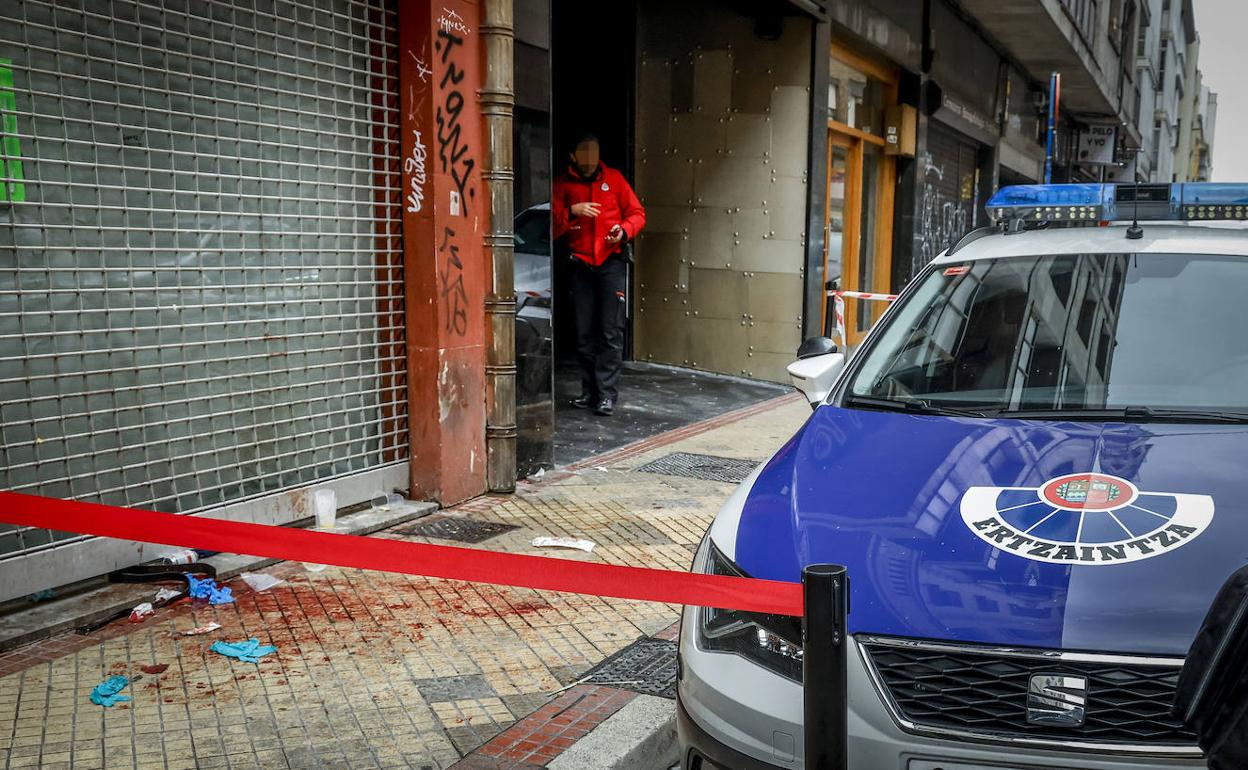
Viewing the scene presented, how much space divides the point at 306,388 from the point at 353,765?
9.85ft

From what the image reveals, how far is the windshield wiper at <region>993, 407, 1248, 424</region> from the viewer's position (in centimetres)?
327

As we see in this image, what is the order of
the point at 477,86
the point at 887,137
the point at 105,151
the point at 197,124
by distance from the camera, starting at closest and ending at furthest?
the point at 105,151 → the point at 197,124 → the point at 477,86 → the point at 887,137

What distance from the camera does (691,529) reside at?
630 cm

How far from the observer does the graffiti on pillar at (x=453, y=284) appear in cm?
650

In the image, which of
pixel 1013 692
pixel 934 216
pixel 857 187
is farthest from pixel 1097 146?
pixel 1013 692

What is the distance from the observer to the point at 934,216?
58.9 ft

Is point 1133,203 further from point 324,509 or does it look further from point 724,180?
point 724,180

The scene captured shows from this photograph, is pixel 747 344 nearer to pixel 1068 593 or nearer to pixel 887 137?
pixel 887 137

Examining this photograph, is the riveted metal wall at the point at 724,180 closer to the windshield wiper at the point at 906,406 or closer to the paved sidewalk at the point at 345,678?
the paved sidewalk at the point at 345,678

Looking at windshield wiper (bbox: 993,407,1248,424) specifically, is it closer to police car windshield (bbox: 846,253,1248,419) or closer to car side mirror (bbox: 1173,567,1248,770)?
police car windshield (bbox: 846,253,1248,419)

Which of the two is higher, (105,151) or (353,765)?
(105,151)

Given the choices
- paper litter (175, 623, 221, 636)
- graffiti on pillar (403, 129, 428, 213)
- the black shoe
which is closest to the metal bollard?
paper litter (175, 623, 221, 636)

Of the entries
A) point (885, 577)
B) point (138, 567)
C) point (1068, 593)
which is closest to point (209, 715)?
point (138, 567)

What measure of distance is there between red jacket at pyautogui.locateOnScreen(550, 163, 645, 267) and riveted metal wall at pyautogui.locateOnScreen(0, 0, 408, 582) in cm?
296
